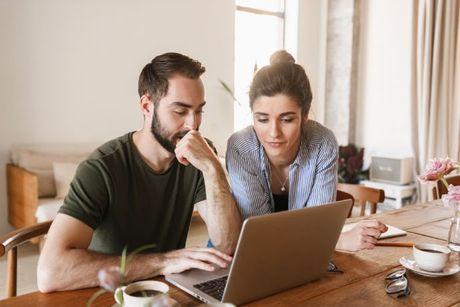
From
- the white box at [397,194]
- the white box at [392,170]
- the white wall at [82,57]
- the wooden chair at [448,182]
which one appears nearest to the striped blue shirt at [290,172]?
the wooden chair at [448,182]

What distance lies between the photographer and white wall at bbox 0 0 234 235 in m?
3.46

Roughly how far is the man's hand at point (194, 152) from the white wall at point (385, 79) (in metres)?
3.79

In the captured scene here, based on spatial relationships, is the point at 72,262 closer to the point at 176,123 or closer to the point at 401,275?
the point at 176,123

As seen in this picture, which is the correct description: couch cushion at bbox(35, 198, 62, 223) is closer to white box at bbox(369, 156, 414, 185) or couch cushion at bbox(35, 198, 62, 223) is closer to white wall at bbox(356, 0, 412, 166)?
white box at bbox(369, 156, 414, 185)

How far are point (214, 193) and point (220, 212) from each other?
0.06m

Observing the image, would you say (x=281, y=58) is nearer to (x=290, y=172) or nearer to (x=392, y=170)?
(x=290, y=172)

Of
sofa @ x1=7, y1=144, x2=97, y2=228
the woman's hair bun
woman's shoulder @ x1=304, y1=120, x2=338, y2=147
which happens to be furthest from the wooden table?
sofa @ x1=7, y1=144, x2=97, y2=228

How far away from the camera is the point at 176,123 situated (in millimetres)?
1441

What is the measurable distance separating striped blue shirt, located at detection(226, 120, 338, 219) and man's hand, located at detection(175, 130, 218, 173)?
0.20 meters

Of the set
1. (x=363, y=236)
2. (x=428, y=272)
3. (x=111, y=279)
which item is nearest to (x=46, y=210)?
(x=363, y=236)

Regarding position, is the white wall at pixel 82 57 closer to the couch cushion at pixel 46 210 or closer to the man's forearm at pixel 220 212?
the couch cushion at pixel 46 210

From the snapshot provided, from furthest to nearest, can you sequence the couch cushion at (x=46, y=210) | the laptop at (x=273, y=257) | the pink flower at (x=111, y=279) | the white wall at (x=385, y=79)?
the white wall at (x=385, y=79), the couch cushion at (x=46, y=210), the laptop at (x=273, y=257), the pink flower at (x=111, y=279)

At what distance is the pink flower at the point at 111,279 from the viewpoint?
1.62ft

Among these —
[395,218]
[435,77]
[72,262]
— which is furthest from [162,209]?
[435,77]
